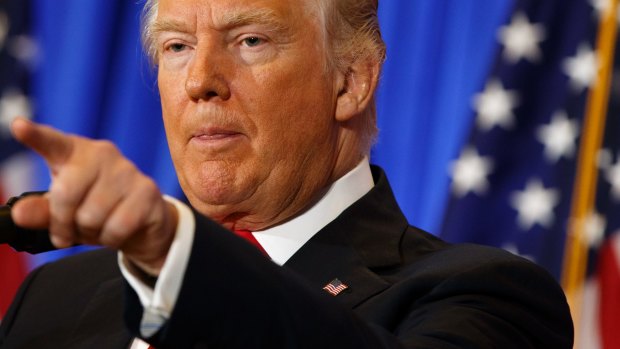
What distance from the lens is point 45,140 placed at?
0.97 meters

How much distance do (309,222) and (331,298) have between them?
0.78 metres

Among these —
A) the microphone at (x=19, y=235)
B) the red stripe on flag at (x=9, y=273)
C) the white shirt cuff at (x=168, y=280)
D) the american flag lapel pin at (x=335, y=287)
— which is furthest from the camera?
the red stripe on flag at (x=9, y=273)

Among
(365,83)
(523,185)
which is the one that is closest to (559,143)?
(523,185)

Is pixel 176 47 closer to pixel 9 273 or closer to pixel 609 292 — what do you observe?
pixel 9 273

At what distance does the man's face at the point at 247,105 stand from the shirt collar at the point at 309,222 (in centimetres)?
2

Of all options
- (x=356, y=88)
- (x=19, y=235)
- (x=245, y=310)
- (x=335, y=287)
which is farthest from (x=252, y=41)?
(x=245, y=310)

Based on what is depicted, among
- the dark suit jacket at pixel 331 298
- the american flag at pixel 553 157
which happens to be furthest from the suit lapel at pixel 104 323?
the american flag at pixel 553 157

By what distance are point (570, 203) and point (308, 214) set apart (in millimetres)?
972

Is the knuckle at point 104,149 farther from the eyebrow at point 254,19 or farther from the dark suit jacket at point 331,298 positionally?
the eyebrow at point 254,19

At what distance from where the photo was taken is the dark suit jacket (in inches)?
46.9

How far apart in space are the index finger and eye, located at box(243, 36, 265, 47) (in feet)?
3.52

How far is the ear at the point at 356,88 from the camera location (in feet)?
7.11

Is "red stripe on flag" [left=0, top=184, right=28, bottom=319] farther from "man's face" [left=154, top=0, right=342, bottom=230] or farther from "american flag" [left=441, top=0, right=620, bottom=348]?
"american flag" [left=441, top=0, right=620, bottom=348]

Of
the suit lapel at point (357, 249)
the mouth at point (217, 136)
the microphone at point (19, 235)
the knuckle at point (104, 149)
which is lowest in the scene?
the suit lapel at point (357, 249)
